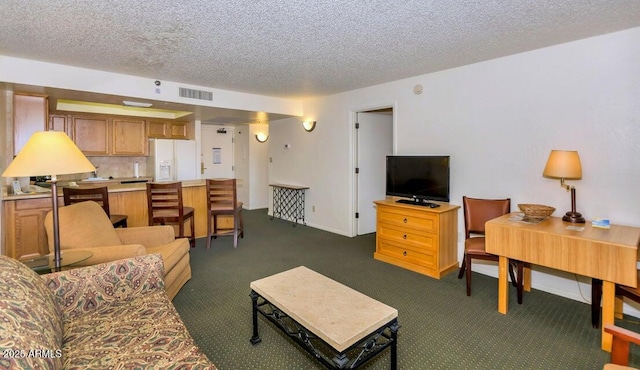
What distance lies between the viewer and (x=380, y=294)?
3.03 metres

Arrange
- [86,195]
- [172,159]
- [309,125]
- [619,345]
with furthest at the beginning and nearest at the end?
Answer: [172,159] → [309,125] → [86,195] → [619,345]

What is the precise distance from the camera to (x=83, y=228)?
8.44ft

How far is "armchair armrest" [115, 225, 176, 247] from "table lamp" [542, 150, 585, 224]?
3580 mm

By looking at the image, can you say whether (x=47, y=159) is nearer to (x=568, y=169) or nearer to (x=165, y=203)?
(x=165, y=203)

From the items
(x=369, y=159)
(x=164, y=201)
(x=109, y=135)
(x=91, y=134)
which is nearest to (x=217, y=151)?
(x=109, y=135)

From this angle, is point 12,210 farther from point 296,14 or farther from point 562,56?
point 562,56

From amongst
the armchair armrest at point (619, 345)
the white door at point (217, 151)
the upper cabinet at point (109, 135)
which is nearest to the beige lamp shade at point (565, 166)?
the armchair armrest at point (619, 345)

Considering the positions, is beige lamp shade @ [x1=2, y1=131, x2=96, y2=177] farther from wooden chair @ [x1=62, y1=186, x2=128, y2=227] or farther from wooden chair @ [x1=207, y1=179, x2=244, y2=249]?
wooden chair @ [x1=207, y1=179, x2=244, y2=249]

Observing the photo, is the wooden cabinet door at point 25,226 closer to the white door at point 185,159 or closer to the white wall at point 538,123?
the white door at point 185,159

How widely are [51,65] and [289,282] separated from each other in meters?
3.64

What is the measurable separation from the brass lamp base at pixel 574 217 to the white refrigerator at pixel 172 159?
5910 millimetres

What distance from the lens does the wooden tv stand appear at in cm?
344

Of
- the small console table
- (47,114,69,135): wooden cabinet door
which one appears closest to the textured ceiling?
(47,114,69,135): wooden cabinet door

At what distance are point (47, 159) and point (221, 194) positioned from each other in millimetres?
2660
